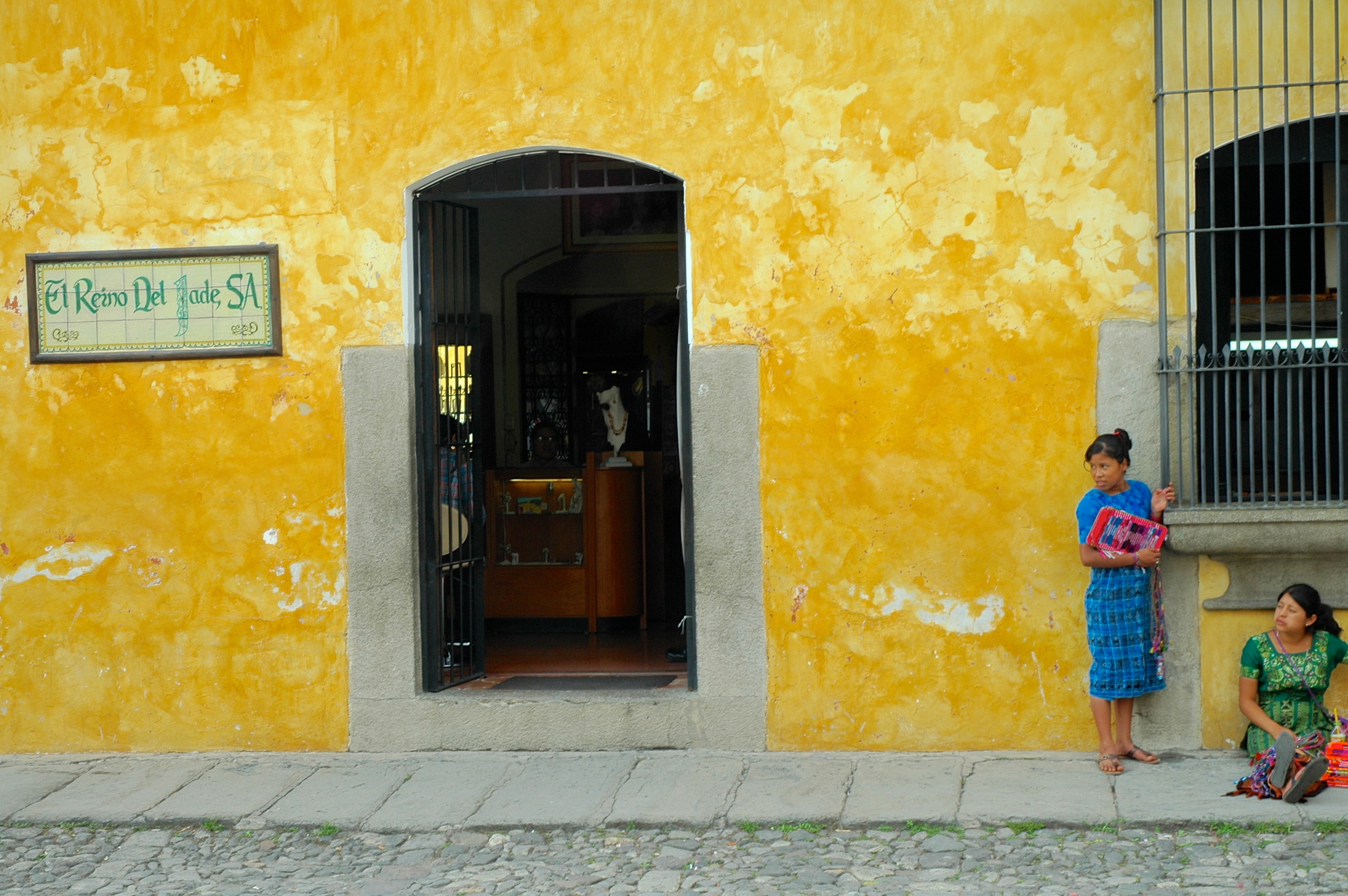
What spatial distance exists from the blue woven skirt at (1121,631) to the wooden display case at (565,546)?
3.80 m

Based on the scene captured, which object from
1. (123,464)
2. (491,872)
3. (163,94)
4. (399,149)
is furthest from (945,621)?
(163,94)

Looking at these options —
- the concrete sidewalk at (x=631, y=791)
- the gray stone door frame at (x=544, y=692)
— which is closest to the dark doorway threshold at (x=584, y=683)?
the gray stone door frame at (x=544, y=692)

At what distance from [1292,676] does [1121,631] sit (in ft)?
2.23

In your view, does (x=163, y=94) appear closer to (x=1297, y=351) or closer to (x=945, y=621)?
(x=945, y=621)

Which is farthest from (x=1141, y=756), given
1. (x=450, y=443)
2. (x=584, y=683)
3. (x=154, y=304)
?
(x=154, y=304)

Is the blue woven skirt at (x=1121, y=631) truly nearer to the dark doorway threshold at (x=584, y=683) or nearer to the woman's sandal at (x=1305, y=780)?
the woman's sandal at (x=1305, y=780)

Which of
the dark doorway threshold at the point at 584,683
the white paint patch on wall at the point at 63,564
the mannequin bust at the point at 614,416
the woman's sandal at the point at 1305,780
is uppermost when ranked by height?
the mannequin bust at the point at 614,416

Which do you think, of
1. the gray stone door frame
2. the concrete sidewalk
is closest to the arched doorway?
the gray stone door frame

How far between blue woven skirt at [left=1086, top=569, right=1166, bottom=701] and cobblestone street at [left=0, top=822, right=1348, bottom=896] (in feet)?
2.85

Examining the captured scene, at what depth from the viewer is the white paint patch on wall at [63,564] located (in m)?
6.64

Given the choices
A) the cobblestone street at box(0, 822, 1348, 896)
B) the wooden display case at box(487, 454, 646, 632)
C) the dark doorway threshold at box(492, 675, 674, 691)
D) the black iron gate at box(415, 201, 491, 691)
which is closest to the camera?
the cobblestone street at box(0, 822, 1348, 896)

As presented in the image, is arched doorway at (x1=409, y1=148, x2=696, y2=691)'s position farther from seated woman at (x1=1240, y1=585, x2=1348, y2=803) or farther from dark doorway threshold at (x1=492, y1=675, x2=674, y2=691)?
seated woman at (x1=1240, y1=585, x2=1348, y2=803)

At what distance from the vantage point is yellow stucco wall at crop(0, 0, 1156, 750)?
604 centimetres

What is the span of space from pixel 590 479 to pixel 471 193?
2.83 meters
